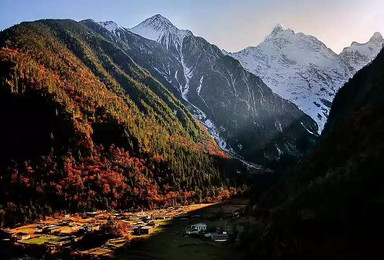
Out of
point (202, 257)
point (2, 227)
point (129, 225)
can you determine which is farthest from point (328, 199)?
point (2, 227)

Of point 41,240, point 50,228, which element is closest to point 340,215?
point 41,240

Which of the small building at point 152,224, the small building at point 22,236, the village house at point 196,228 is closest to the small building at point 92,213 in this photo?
the small building at point 152,224

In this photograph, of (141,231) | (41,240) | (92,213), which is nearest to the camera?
(41,240)

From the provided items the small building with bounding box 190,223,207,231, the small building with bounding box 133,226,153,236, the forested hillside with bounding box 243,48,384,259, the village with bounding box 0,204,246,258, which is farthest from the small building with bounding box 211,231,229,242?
the small building with bounding box 133,226,153,236

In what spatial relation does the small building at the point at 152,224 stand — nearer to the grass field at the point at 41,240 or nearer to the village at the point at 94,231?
the village at the point at 94,231

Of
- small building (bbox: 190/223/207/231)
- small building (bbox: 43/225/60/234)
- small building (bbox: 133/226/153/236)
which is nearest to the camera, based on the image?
small building (bbox: 133/226/153/236)

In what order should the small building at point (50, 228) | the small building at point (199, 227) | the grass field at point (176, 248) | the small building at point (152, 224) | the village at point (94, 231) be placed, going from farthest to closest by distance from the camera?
the small building at point (152, 224) < the small building at point (50, 228) < the small building at point (199, 227) < the village at point (94, 231) < the grass field at point (176, 248)

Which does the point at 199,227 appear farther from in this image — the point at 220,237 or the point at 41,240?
the point at 41,240

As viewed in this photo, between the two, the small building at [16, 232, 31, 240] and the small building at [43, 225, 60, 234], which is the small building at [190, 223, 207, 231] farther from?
the small building at [16, 232, 31, 240]
